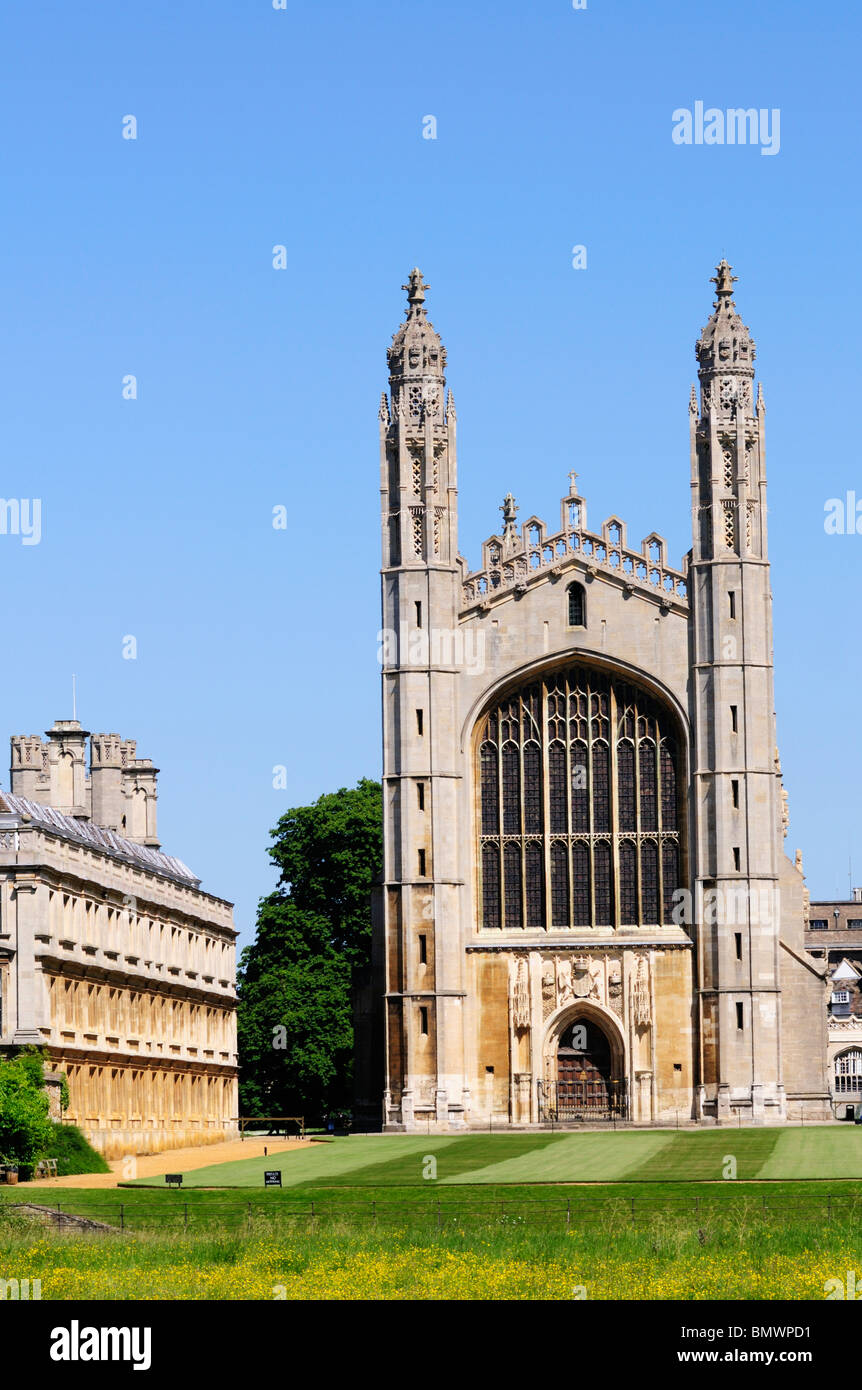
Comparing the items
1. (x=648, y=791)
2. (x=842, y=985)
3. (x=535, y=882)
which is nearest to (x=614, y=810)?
(x=648, y=791)

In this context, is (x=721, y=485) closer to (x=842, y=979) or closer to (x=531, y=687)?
Answer: (x=531, y=687)

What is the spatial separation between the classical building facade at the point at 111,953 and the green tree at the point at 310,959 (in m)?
4.98

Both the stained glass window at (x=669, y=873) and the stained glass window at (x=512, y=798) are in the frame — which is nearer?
the stained glass window at (x=669, y=873)

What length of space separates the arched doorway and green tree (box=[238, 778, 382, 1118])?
44.1 ft

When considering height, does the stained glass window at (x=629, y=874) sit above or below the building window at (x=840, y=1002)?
above

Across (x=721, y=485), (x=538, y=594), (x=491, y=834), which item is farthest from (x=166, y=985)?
(x=721, y=485)

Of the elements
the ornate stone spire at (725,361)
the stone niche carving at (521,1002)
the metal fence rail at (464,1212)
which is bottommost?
the metal fence rail at (464,1212)

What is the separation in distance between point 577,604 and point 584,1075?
568 inches

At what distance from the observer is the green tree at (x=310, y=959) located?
282ft

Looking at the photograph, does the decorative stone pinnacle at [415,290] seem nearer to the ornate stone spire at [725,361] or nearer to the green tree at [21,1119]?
the ornate stone spire at [725,361]

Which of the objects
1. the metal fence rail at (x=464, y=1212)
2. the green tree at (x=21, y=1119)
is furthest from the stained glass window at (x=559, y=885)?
the metal fence rail at (x=464, y=1212)

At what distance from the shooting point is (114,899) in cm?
6456

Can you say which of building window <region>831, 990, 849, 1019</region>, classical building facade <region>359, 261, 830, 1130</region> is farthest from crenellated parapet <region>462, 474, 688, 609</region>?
building window <region>831, 990, 849, 1019</region>

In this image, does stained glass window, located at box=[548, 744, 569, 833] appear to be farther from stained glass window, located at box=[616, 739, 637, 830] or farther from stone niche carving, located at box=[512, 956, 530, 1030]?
stone niche carving, located at box=[512, 956, 530, 1030]
